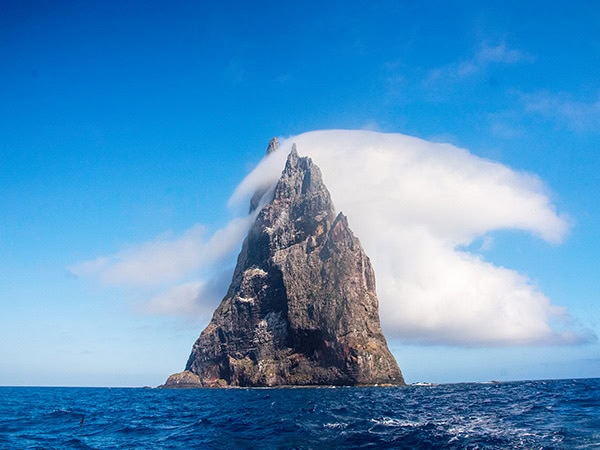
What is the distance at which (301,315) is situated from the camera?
16338 centimetres

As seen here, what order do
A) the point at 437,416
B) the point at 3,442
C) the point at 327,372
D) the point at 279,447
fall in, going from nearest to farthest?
the point at 279,447
the point at 3,442
the point at 437,416
the point at 327,372

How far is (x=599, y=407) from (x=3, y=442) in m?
47.2

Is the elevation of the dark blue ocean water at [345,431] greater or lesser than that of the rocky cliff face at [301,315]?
lesser

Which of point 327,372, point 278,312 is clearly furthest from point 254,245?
point 327,372

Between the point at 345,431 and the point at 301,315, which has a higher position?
Answer: the point at 301,315

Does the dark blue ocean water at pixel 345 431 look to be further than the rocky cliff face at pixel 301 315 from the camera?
No

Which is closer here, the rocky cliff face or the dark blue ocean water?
the dark blue ocean water

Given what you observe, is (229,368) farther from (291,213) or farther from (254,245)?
(291,213)

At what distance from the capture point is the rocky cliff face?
492 feet

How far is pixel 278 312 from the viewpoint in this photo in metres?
173

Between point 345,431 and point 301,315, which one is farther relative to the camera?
point 301,315

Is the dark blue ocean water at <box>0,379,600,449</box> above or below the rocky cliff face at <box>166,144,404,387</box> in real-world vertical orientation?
below

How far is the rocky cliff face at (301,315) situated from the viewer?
150000 mm

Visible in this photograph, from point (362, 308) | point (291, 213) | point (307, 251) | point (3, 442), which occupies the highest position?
point (291, 213)
